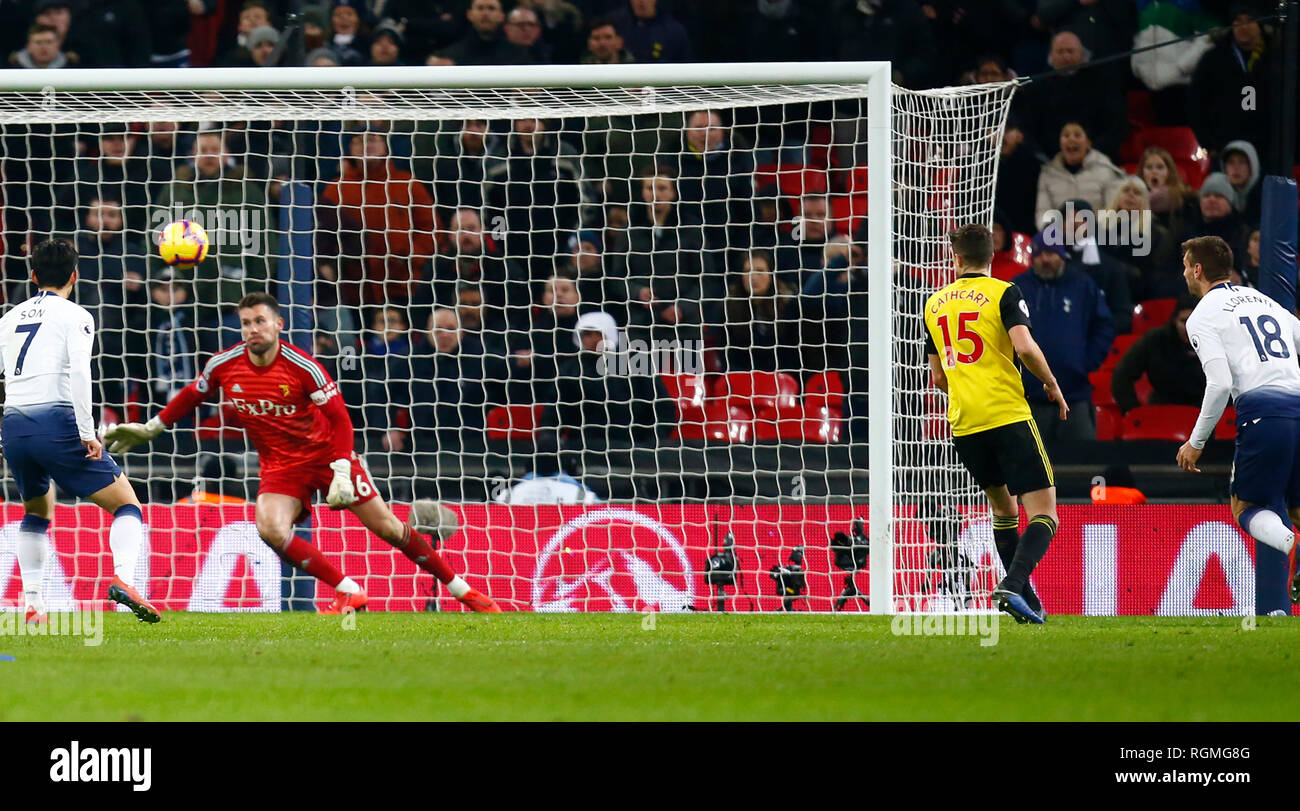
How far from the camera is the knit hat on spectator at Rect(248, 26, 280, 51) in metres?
13.1

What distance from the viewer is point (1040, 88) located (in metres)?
12.7

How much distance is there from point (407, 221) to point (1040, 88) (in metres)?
4.80

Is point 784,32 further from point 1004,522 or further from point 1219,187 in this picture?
point 1004,522

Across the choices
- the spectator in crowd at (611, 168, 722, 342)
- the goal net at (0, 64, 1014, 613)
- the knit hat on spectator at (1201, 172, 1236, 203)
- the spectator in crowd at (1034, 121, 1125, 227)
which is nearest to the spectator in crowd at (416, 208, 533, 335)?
the goal net at (0, 64, 1014, 613)

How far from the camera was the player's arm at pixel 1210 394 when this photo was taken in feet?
25.5

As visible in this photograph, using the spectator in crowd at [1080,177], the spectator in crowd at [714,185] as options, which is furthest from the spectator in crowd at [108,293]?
the spectator in crowd at [1080,177]

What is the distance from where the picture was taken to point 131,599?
25.2ft

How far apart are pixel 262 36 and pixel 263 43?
0.06 m

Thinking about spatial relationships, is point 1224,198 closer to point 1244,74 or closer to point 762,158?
point 1244,74

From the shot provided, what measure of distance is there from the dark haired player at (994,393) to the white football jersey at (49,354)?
3.93 metres

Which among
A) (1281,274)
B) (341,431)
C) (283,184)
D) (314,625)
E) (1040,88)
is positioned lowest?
(314,625)

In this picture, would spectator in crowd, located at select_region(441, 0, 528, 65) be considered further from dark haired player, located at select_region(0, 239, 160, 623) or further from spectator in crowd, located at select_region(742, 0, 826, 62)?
dark haired player, located at select_region(0, 239, 160, 623)

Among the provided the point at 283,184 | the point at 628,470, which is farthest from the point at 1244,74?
the point at 283,184

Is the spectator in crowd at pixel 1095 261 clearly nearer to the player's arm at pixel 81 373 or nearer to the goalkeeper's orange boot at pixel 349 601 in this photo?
the goalkeeper's orange boot at pixel 349 601
